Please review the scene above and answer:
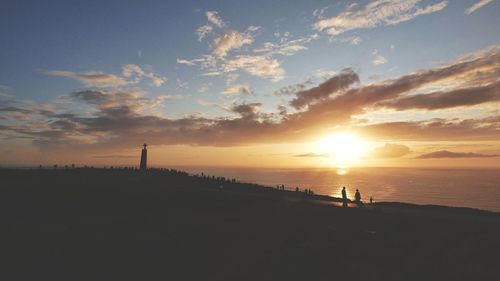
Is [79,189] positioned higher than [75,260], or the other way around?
[79,189]

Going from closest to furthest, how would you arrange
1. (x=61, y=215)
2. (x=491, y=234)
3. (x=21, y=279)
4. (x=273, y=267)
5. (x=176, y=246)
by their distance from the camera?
(x=21, y=279) → (x=273, y=267) → (x=176, y=246) → (x=491, y=234) → (x=61, y=215)

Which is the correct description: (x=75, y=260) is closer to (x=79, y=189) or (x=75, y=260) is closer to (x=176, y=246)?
(x=176, y=246)

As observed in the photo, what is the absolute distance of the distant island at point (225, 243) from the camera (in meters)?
9.07

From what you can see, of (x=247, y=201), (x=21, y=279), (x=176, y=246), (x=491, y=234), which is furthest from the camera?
(x=247, y=201)

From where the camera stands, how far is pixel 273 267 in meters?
9.42

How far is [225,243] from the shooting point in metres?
11.6

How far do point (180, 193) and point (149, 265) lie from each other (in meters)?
12.2

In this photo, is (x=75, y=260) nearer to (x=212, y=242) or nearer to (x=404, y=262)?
(x=212, y=242)

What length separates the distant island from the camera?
29.8 feet

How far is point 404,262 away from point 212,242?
6.85m

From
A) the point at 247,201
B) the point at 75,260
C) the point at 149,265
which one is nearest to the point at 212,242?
the point at 149,265

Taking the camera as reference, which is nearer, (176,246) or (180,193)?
(176,246)

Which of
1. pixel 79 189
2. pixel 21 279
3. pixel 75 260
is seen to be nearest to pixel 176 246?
pixel 75 260

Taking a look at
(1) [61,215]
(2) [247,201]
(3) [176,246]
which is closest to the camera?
(3) [176,246]
